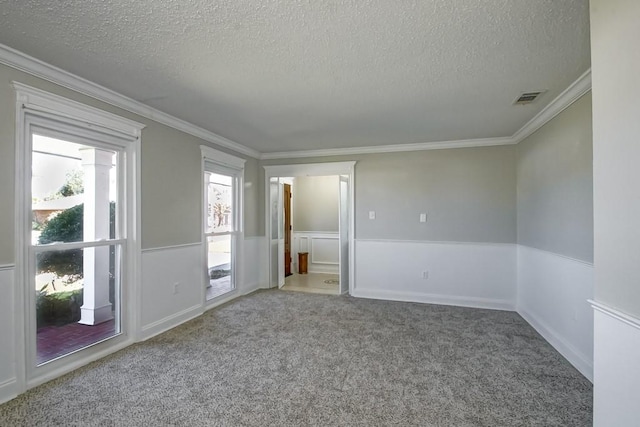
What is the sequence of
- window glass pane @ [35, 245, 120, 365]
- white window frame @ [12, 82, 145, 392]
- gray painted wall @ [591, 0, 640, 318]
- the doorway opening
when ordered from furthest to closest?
the doorway opening < window glass pane @ [35, 245, 120, 365] < white window frame @ [12, 82, 145, 392] < gray painted wall @ [591, 0, 640, 318]

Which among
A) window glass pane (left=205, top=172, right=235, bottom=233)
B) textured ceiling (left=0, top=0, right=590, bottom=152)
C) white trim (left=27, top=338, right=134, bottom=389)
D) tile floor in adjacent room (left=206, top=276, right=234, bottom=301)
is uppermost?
textured ceiling (left=0, top=0, right=590, bottom=152)

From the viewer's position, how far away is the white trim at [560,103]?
2488 mm

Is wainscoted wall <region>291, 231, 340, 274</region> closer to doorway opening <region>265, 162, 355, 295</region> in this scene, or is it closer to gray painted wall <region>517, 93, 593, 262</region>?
doorway opening <region>265, 162, 355, 295</region>

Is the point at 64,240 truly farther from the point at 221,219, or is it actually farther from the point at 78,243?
the point at 221,219

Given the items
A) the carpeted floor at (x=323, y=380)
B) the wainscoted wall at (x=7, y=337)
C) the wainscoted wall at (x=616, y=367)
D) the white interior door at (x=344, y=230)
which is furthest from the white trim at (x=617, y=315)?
the white interior door at (x=344, y=230)

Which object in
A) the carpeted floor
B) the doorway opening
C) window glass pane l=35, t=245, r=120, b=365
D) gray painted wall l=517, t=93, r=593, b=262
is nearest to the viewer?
the carpeted floor

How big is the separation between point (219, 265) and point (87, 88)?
2.76 meters

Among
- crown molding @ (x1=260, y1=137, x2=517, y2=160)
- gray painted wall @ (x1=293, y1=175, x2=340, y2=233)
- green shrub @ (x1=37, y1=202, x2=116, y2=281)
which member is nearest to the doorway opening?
gray painted wall @ (x1=293, y1=175, x2=340, y2=233)

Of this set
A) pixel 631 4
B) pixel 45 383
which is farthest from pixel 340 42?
pixel 45 383

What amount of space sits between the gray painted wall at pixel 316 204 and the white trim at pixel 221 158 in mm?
2274

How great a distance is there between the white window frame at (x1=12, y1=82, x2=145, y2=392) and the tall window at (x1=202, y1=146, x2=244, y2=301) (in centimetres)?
114

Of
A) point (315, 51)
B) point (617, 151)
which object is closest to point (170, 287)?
point (315, 51)

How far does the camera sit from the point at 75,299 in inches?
105

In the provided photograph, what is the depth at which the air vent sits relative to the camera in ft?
9.19
